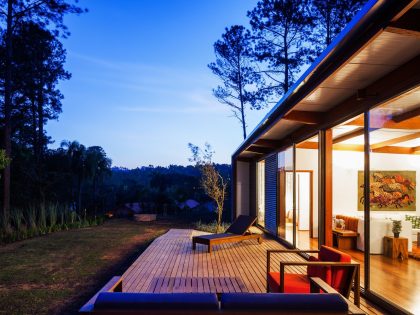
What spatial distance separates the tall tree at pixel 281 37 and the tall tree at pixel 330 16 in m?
0.44

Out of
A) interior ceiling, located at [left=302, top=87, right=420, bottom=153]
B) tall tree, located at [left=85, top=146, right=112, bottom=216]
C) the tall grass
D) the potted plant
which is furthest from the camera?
tall tree, located at [left=85, top=146, right=112, bottom=216]

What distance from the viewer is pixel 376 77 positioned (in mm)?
4844

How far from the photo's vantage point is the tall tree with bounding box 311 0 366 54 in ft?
48.8

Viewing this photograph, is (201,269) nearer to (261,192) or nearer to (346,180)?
(346,180)

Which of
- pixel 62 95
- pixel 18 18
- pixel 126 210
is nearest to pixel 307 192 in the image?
pixel 126 210

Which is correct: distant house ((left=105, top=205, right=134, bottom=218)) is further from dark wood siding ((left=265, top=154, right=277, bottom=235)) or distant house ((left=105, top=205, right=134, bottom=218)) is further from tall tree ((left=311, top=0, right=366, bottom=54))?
tall tree ((left=311, top=0, right=366, bottom=54))

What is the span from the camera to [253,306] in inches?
94.6

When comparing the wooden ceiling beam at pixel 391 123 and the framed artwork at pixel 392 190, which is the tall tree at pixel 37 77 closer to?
the framed artwork at pixel 392 190

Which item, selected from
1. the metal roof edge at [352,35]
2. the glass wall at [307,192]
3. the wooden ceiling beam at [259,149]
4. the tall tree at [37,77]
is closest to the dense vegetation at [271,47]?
the wooden ceiling beam at [259,149]

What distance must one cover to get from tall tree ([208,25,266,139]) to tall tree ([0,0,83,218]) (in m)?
7.43

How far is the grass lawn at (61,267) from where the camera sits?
18.0 ft

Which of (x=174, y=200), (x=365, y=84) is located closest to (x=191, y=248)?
(x=365, y=84)

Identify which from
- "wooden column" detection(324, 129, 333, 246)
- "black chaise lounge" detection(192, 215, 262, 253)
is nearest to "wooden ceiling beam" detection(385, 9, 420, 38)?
"wooden column" detection(324, 129, 333, 246)

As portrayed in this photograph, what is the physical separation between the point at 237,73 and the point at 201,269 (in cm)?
1598
